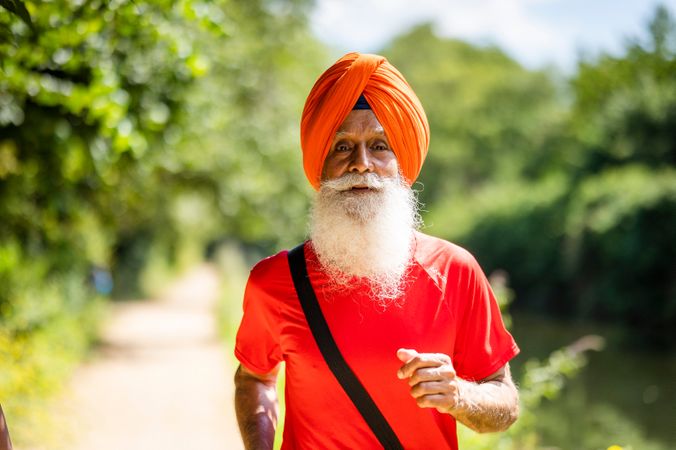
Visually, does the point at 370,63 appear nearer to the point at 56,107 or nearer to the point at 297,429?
the point at 297,429

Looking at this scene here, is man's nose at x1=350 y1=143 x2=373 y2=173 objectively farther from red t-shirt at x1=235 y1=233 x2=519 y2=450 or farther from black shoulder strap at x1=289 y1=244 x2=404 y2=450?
black shoulder strap at x1=289 y1=244 x2=404 y2=450

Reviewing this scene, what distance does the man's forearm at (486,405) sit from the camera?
6.15 feet

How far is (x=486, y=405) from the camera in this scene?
195cm

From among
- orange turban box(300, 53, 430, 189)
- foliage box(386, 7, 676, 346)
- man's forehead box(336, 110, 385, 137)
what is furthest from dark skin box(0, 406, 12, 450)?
foliage box(386, 7, 676, 346)

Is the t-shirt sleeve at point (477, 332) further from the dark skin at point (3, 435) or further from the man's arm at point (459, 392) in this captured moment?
the dark skin at point (3, 435)

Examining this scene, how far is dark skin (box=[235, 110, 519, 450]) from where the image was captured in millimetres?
1774

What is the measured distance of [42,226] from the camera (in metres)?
11.7

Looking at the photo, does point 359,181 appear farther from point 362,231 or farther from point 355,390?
point 355,390

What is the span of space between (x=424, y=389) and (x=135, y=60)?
4.74 metres

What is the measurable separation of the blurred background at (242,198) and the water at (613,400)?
67 mm

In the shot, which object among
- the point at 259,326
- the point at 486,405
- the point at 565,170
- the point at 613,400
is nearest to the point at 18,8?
the point at 259,326

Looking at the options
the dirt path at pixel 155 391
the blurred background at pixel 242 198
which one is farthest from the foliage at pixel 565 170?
the dirt path at pixel 155 391

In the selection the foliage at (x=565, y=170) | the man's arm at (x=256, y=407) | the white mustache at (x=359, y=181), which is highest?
the foliage at (x=565, y=170)

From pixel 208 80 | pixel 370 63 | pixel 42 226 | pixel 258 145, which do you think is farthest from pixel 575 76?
pixel 370 63
